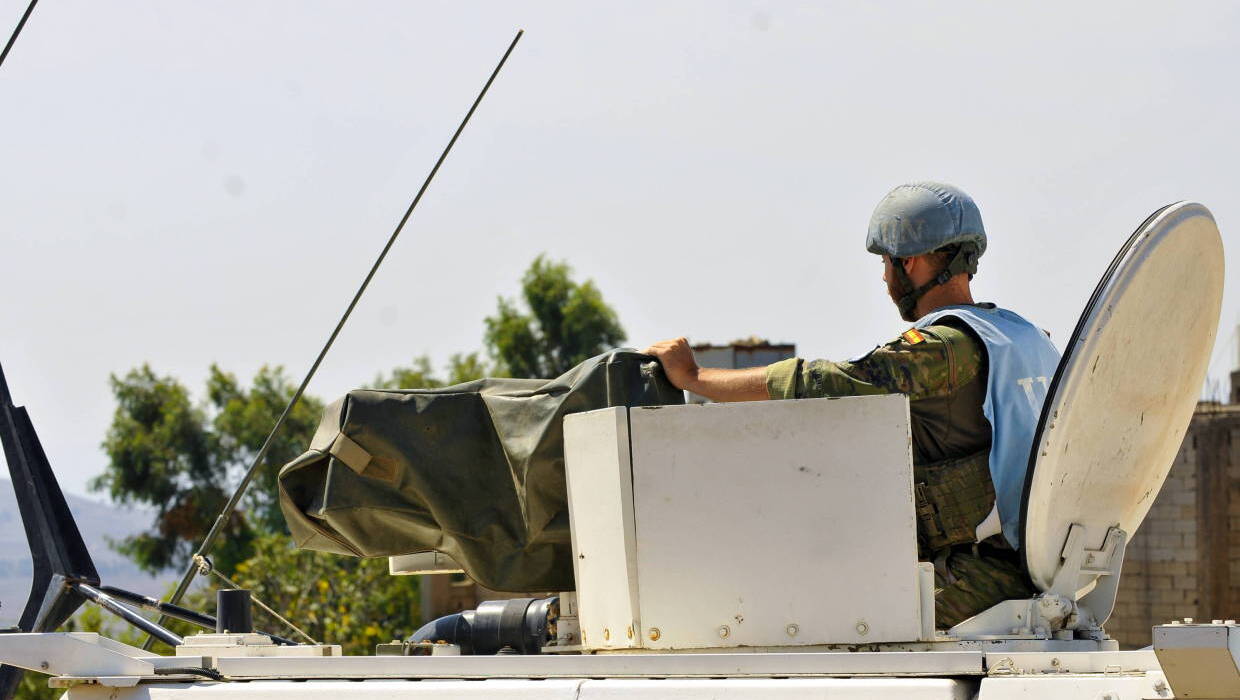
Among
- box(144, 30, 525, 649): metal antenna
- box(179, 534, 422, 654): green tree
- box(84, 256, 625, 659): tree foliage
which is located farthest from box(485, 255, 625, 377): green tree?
box(144, 30, 525, 649): metal antenna

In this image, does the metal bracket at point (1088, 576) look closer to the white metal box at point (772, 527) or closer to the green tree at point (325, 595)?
the white metal box at point (772, 527)

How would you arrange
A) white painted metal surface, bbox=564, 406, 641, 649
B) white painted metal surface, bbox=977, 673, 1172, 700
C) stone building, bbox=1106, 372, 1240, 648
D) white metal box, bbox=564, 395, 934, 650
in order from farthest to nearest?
stone building, bbox=1106, 372, 1240, 648, white painted metal surface, bbox=564, 406, 641, 649, white metal box, bbox=564, 395, 934, 650, white painted metal surface, bbox=977, 673, 1172, 700

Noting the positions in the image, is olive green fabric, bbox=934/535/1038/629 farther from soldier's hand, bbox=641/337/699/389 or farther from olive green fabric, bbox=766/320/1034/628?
soldier's hand, bbox=641/337/699/389

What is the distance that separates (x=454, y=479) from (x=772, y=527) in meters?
1.00

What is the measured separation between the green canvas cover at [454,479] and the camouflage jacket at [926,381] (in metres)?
0.50

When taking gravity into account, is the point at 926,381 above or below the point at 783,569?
above

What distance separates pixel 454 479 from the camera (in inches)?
172

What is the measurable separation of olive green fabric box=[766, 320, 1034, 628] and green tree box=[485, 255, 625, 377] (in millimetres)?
27983

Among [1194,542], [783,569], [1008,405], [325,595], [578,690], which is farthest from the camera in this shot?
[325,595]

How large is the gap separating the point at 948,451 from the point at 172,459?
2896 centimetres

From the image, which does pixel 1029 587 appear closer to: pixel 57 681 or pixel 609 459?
pixel 609 459

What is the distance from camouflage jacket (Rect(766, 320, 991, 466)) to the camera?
3971mm

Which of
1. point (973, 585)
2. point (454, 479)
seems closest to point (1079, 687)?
point (973, 585)

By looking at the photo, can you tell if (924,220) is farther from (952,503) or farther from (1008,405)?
(952,503)
